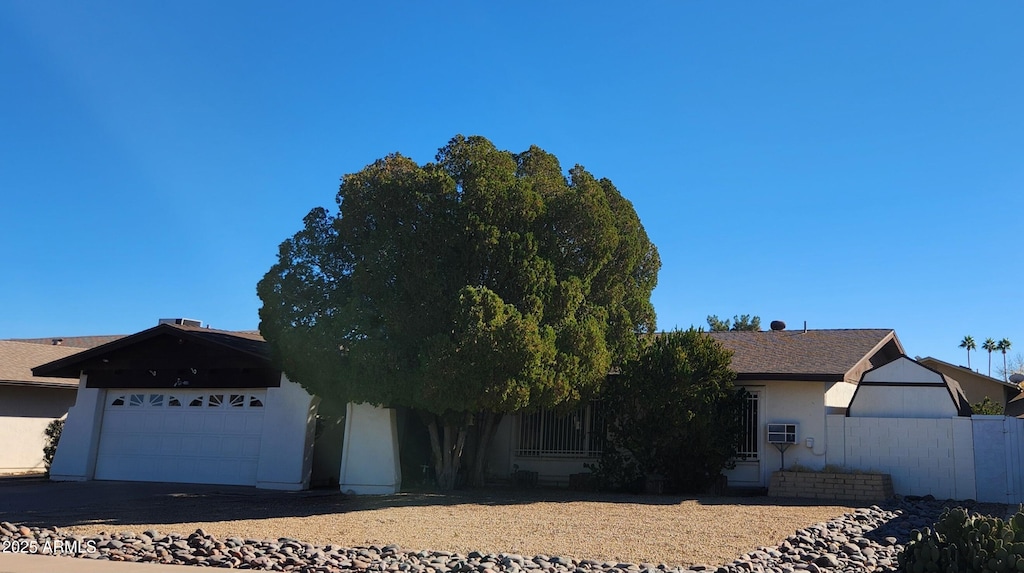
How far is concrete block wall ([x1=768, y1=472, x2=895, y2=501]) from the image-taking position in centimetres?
1537

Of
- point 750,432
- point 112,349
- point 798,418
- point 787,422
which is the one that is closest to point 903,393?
point 798,418

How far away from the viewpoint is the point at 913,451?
53.1ft

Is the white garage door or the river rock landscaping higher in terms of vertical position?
the white garage door

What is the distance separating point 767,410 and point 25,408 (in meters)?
21.2

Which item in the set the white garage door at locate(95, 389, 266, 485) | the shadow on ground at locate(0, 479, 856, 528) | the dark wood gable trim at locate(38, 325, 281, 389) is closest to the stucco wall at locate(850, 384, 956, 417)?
the shadow on ground at locate(0, 479, 856, 528)

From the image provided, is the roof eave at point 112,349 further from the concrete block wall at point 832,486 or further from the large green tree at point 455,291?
the concrete block wall at point 832,486

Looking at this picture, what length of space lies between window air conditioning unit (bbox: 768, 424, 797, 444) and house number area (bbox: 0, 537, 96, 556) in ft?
42.2

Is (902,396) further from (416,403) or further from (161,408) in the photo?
(161,408)

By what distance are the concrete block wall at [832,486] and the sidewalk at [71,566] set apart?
11561 mm

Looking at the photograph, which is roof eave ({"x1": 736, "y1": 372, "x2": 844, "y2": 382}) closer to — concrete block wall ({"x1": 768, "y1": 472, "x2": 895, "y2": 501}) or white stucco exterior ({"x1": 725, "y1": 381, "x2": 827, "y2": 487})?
white stucco exterior ({"x1": 725, "y1": 381, "x2": 827, "y2": 487})

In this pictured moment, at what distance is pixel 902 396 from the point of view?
1656cm

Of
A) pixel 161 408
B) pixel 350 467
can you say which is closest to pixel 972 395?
pixel 350 467

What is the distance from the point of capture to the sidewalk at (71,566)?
817cm

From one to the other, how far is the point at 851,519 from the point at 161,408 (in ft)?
51.6
